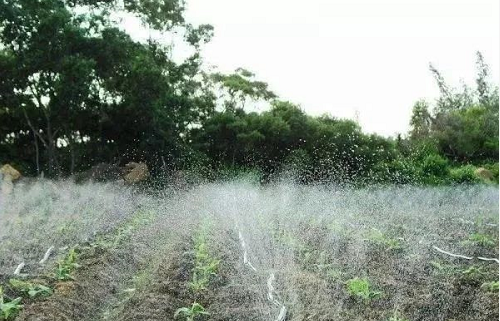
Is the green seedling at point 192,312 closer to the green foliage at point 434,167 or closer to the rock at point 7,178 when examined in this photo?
the rock at point 7,178

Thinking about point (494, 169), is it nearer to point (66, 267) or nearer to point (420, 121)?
point (420, 121)

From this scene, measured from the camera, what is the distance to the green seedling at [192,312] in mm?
2877

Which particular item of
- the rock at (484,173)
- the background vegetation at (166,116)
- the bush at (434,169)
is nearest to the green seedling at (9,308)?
the background vegetation at (166,116)

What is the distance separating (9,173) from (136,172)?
2.75m

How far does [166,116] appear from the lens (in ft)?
32.2

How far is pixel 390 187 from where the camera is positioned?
481 inches

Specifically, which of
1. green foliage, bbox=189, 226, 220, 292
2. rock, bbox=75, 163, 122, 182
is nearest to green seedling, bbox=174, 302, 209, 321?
green foliage, bbox=189, 226, 220, 292

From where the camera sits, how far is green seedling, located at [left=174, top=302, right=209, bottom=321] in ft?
9.44

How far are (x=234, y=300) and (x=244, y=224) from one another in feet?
11.6

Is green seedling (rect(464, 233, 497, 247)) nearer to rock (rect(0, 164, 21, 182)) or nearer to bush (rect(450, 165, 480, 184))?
bush (rect(450, 165, 480, 184))

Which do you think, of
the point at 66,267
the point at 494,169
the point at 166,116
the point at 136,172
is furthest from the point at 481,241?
the point at 494,169

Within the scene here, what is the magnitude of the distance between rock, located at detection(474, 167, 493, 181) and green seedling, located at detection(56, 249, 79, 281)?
9374mm

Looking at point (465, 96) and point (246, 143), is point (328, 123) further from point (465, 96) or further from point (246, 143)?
point (465, 96)

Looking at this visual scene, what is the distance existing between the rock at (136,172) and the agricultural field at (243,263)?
4.77ft
